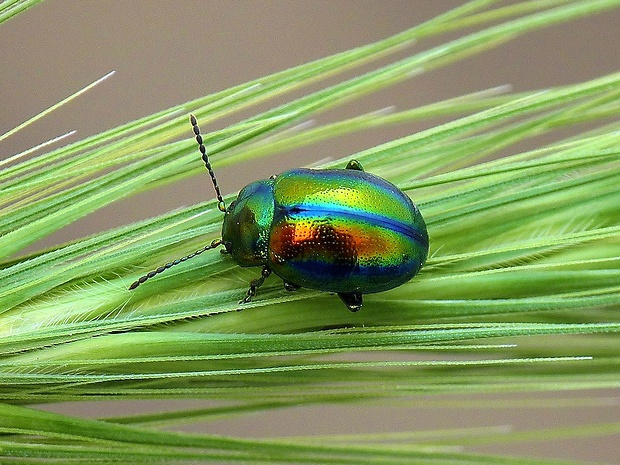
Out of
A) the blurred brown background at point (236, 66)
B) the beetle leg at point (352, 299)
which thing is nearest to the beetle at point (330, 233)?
the beetle leg at point (352, 299)

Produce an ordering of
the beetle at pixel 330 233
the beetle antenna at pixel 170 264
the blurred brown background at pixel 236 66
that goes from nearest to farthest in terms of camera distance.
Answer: the beetle antenna at pixel 170 264
the beetle at pixel 330 233
the blurred brown background at pixel 236 66

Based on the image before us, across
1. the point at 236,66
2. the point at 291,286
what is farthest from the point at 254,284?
the point at 236,66

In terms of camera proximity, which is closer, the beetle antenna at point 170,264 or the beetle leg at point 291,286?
the beetle antenna at point 170,264

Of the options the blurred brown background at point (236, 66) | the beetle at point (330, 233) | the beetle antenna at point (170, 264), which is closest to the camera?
the beetle antenna at point (170, 264)

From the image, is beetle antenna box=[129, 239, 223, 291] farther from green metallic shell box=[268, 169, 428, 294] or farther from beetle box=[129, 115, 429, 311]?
green metallic shell box=[268, 169, 428, 294]

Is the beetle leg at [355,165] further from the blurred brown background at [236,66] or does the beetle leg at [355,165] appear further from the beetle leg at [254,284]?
the blurred brown background at [236,66]

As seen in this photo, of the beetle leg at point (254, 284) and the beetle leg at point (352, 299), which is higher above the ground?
the beetle leg at point (254, 284)

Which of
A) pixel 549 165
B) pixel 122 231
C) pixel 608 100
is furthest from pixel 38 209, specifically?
pixel 608 100

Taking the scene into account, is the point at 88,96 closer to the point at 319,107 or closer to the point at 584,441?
the point at 319,107
